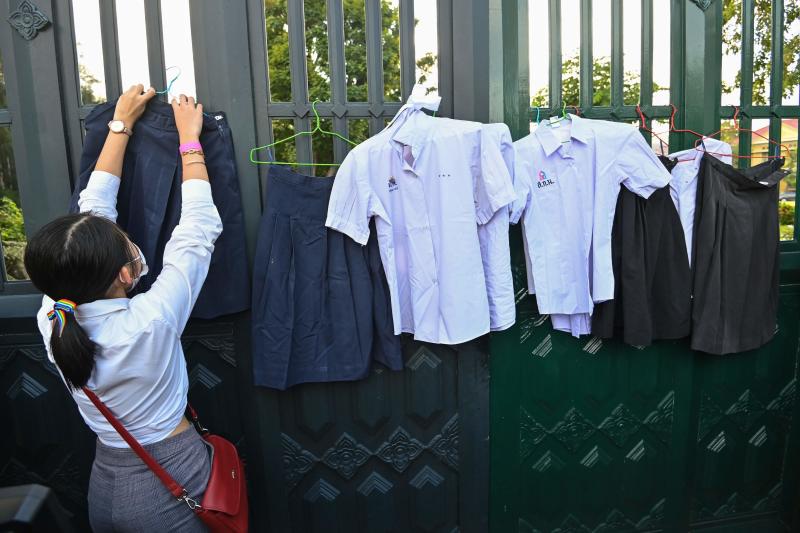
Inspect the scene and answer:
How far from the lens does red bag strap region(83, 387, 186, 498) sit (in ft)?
4.65

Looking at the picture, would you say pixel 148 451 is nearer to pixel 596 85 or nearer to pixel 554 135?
pixel 554 135

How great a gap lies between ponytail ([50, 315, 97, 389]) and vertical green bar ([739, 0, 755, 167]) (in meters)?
2.87

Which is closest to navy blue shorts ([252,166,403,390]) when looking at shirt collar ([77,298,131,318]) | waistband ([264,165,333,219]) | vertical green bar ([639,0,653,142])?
waistband ([264,165,333,219])

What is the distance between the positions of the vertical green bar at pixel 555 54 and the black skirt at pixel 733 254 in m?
0.73

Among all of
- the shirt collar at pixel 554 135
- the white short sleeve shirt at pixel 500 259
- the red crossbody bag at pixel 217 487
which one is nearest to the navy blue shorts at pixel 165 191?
the red crossbody bag at pixel 217 487

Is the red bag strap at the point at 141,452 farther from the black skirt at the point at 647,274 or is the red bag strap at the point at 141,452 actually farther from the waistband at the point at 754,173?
the waistband at the point at 754,173

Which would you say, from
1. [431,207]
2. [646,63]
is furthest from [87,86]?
[646,63]

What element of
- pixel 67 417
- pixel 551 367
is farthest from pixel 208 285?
pixel 551 367

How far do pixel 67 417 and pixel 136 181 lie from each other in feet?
3.53

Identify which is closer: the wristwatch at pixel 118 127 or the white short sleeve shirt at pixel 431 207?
the wristwatch at pixel 118 127

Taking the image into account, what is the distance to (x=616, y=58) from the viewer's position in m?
2.48

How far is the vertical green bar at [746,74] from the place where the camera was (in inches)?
101

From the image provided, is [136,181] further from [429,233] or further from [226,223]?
[429,233]

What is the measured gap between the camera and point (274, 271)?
2146 millimetres
